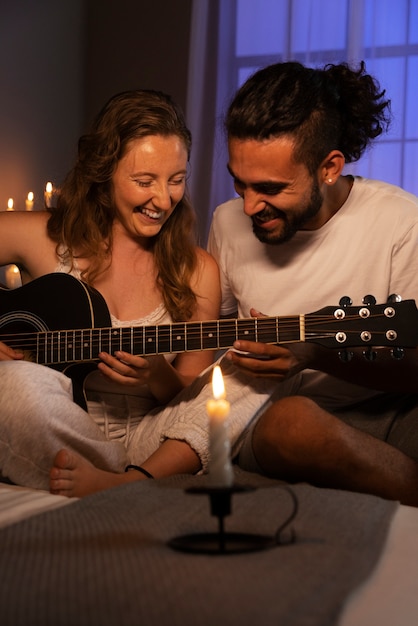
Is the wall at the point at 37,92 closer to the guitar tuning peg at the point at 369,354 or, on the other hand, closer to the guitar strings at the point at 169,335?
the guitar strings at the point at 169,335

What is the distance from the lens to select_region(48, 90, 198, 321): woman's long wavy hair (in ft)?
7.17

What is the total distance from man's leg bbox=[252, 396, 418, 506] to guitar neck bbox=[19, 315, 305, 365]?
18 cm

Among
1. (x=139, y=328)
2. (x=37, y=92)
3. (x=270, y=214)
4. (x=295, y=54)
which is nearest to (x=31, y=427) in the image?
(x=139, y=328)

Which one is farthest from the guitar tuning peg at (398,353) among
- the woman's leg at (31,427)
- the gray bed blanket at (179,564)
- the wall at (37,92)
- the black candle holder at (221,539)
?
the wall at (37,92)

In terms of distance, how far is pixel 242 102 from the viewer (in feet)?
6.71

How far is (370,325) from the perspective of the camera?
5.65ft

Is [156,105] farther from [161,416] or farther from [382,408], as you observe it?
[382,408]

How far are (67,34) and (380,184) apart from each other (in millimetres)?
2840

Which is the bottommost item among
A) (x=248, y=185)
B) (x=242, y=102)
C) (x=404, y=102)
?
(x=248, y=185)

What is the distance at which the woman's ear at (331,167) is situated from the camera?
2068 mm

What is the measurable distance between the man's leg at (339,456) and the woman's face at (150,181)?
2.19 feet

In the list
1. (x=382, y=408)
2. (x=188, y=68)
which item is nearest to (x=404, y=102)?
(x=188, y=68)

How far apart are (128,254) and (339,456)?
35.1 inches

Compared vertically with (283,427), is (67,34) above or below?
above
